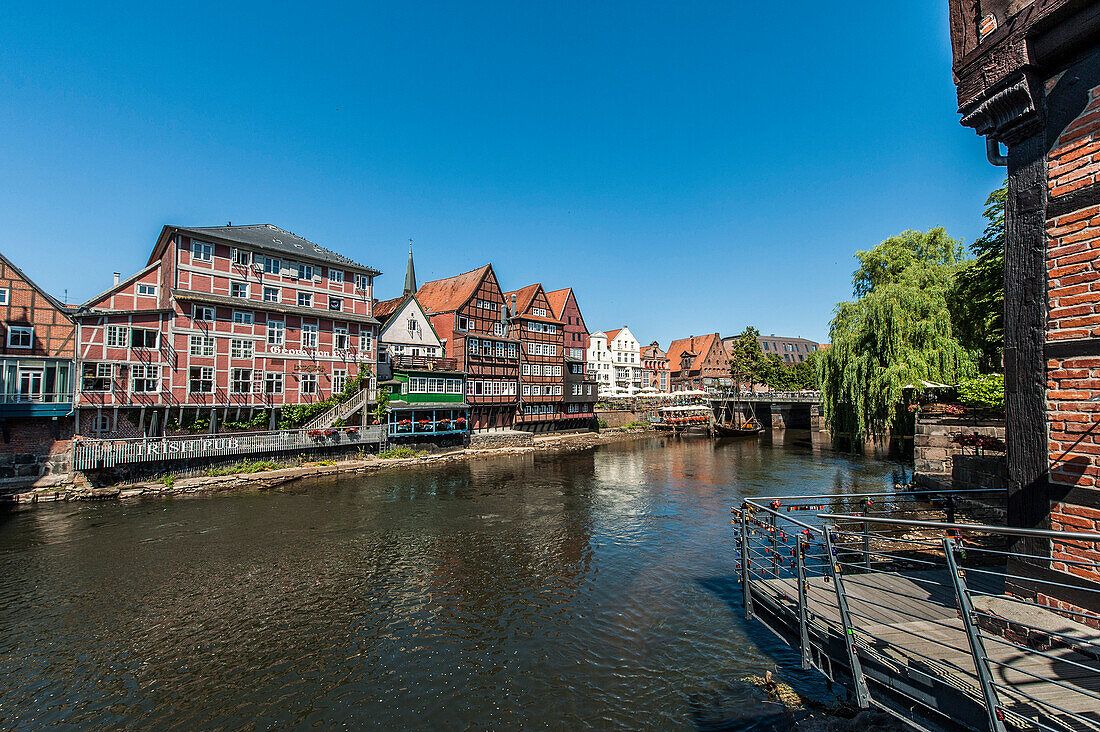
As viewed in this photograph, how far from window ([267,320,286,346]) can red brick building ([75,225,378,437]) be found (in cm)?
7

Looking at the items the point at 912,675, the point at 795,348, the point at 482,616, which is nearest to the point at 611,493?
the point at 482,616

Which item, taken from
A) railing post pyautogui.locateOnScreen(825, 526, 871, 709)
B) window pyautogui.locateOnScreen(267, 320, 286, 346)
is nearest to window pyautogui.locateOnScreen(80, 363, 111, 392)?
window pyautogui.locateOnScreen(267, 320, 286, 346)

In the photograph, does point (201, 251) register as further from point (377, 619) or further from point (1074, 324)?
point (1074, 324)

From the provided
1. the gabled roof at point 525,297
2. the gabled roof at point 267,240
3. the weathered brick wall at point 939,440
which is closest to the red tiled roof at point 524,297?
the gabled roof at point 525,297

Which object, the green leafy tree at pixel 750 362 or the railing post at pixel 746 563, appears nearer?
the railing post at pixel 746 563

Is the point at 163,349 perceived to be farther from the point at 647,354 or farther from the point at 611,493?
the point at 647,354

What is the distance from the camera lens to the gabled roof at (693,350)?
307 feet

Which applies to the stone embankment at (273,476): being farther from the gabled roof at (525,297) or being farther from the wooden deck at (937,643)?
the wooden deck at (937,643)

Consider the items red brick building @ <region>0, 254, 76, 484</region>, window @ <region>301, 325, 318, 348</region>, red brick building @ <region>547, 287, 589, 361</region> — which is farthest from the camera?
red brick building @ <region>547, 287, 589, 361</region>

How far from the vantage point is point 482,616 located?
11719mm

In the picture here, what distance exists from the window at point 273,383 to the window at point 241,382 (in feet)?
3.13

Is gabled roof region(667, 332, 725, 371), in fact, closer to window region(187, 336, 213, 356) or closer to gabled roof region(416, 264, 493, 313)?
gabled roof region(416, 264, 493, 313)

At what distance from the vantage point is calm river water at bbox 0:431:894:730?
331 inches

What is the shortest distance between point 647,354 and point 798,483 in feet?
206
